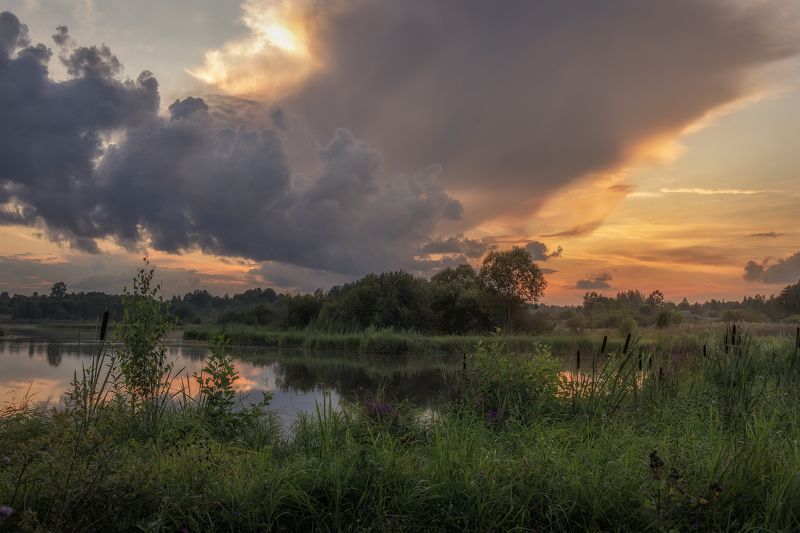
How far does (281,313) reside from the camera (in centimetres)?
4225

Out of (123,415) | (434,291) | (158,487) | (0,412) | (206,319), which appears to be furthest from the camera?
(206,319)

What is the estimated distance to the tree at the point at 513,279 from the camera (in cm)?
3619

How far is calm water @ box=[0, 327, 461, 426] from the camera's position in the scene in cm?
1130

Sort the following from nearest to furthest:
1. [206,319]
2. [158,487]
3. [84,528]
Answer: [84,528] < [158,487] < [206,319]

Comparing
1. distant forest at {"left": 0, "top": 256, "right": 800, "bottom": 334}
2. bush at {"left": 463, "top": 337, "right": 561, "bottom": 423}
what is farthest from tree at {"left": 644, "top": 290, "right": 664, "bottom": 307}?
bush at {"left": 463, "top": 337, "right": 561, "bottom": 423}

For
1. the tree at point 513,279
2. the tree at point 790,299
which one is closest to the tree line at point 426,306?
the tree at point 513,279

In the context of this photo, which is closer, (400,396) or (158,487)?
(158,487)

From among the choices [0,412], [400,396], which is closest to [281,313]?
[400,396]

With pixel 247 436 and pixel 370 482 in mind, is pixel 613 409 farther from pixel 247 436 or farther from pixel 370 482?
pixel 247 436

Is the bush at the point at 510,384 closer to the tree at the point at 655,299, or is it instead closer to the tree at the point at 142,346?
the tree at the point at 142,346

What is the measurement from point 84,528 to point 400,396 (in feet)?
29.7

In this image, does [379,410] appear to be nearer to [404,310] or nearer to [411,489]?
[411,489]

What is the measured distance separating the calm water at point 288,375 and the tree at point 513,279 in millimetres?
14148

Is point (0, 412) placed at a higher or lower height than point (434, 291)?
lower
